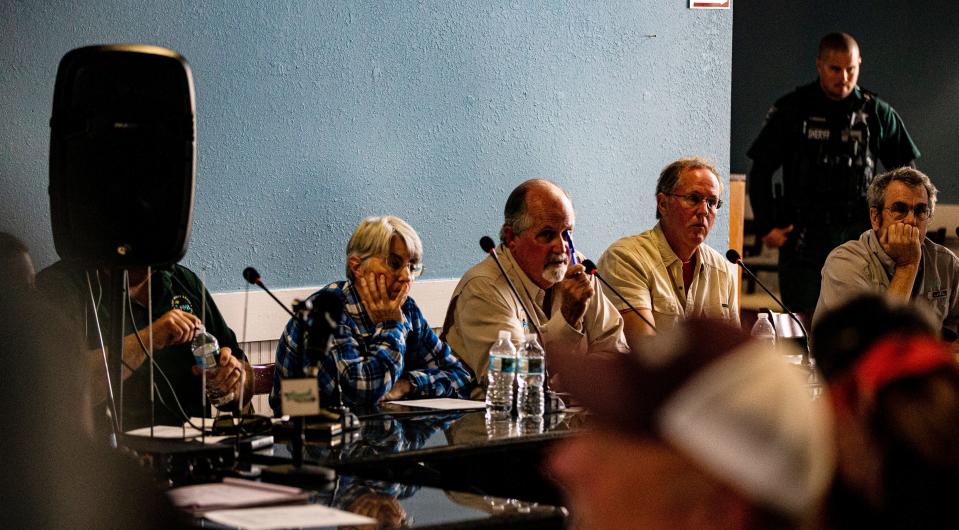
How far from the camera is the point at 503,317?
3.67 m

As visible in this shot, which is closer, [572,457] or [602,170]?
[572,457]

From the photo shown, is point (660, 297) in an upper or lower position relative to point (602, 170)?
lower

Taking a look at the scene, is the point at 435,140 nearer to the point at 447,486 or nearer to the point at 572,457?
the point at 447,486

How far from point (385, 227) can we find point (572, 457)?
2.76 meters

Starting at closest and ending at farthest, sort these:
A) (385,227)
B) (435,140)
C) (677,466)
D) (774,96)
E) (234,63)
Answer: (677,466) → (385,227) → (234,63) → (435,140) → (774,96)

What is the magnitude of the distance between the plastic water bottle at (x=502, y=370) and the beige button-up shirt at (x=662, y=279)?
908 mm

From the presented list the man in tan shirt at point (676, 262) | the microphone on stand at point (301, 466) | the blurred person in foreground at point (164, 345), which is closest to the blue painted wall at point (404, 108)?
the blurred person in foreground at point (164, 345)

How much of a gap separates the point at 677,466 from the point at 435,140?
12.6ft

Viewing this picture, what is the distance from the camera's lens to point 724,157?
17.7ft

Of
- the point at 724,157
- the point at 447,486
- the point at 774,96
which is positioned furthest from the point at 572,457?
the point at 774,96

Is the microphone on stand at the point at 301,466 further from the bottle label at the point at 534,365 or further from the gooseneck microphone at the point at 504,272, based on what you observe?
the gooseneck microphone at the point at 504,272

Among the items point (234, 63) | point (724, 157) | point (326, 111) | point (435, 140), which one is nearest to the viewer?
point (234, 63)

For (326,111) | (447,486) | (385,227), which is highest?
(326,111)

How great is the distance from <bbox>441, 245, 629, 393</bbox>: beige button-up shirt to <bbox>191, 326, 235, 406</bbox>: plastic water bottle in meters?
0.81
